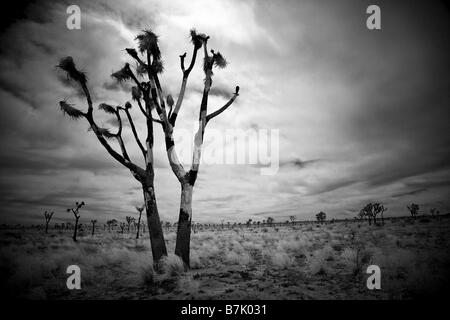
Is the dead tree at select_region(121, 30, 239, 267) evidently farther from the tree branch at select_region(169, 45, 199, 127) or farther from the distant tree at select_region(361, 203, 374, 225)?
the distant tree at select_region(361, 203, 374, 225)

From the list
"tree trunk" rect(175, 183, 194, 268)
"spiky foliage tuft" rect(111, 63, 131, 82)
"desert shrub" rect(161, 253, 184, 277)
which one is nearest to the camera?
"desert shrub" rect(161, 253, 184, 277)

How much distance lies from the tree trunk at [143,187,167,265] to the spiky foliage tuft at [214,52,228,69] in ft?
17.7

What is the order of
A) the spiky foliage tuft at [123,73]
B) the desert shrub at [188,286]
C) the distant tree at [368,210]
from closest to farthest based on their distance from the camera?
1. the desert shrub at [188,286]
2. the spiky foliage tuft at [123,73]
3. the distant tree at [368,210]

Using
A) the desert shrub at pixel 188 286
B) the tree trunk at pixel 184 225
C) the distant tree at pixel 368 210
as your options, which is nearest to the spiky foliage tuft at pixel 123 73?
the tree trunk at pixel 184 225

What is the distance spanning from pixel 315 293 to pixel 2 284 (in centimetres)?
907

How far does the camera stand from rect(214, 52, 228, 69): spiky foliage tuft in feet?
28.1

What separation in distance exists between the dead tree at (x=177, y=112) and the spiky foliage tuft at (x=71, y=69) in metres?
1.85

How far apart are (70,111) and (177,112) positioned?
11.9 feet

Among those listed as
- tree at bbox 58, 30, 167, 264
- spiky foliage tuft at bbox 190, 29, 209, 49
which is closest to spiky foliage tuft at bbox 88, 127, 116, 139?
tree at bbox 58, 30, 167, 264

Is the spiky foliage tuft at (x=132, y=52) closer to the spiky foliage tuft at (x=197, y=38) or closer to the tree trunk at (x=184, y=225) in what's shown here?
the spiky foliage tuft at (x=197, y=38)

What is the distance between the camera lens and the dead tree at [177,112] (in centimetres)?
755

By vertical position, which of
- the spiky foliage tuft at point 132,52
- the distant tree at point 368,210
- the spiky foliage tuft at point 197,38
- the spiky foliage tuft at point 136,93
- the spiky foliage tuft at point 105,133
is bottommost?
the distant tree at point 368,210
